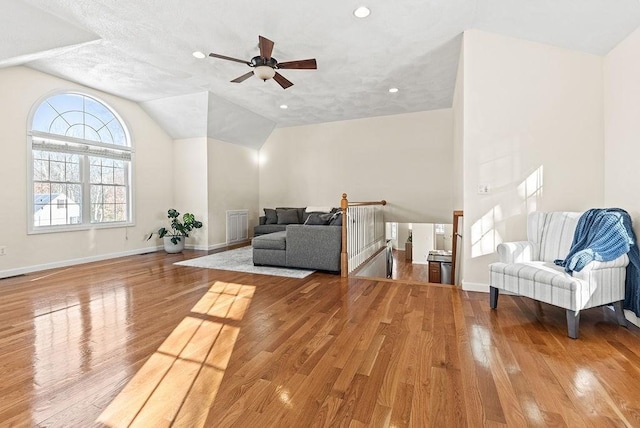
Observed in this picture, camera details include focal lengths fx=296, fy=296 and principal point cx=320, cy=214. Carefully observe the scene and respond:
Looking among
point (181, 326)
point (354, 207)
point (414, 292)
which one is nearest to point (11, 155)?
point (181, 326)

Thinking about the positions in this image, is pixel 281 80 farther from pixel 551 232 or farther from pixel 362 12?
pixel 551 232

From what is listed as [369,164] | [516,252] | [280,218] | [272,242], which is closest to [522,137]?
[516,252]

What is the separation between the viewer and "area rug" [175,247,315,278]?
4.27 meters

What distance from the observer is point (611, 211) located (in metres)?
2.44

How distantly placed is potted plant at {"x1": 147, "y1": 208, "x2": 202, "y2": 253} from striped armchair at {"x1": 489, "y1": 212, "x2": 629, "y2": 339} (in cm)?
545

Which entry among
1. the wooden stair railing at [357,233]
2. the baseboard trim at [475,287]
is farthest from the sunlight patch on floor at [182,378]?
the baseboard trim at [475,287]

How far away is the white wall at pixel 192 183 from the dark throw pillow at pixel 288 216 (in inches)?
64.9

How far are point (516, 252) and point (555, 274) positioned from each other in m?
0.49

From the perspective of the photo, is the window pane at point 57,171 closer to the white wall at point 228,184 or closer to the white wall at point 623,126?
the white wall at point 228,184

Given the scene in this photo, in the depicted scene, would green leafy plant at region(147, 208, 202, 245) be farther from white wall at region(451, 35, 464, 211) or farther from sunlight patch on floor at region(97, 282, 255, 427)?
white wall at region(451, 35, 464, 211)

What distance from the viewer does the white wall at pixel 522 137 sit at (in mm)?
2992

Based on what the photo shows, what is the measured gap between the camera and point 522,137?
315cm

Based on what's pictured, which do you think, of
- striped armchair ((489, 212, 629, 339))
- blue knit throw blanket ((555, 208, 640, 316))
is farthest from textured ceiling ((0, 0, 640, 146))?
striped armchair ((489, 212, 629, 339))

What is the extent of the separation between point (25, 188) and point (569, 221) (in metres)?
6.74
